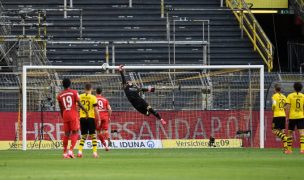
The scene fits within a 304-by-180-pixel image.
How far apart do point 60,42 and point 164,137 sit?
24.1 feet

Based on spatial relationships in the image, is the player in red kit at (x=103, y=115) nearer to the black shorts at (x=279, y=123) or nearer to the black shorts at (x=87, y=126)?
the black shorts at (x=87, y=126)

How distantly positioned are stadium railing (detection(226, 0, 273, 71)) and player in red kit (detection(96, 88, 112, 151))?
1066 cm

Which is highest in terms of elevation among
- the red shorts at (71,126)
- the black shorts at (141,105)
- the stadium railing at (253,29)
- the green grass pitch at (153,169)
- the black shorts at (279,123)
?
the stadium railing at (253,29)

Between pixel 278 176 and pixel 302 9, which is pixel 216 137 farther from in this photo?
pixel 278 176

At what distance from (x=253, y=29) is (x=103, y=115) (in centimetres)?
1223

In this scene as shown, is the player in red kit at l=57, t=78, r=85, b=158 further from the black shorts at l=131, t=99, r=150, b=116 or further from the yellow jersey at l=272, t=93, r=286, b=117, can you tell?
the yellow jersey at l=272, t=93, r=286, b=117

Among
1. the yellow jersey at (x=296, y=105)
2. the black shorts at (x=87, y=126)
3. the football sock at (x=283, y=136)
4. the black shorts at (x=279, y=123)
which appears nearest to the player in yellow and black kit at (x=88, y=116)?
the black shorts at (x=87, y=126)

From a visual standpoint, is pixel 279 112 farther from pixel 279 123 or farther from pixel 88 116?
pixel 88 116

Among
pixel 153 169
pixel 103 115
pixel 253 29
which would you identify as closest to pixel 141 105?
pixel 103 115

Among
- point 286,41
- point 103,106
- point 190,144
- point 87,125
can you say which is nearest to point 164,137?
point 190,144

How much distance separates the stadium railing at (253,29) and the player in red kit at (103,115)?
1066 centimetres

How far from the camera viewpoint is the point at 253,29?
44.7 metres

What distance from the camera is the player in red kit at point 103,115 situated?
33531mm

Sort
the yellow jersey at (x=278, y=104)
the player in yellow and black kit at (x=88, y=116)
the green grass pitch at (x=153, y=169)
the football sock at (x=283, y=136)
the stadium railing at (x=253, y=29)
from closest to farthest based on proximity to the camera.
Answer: the green grass pitch at (x=153, y=169), the player in yellow and black kit at (x=88, y=116), the football sock at (x=283, y=136), the yellow jersey at (x=278, y=104), the stadium railing at (x=253, y=29)
